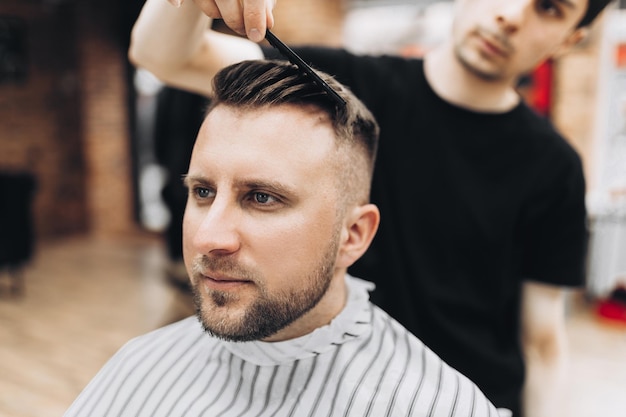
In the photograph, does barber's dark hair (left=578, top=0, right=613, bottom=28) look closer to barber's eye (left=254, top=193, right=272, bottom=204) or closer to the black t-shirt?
the black t-shirt

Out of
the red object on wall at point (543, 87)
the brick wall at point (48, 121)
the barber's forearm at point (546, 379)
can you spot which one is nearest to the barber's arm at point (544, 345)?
the barber's forearm at point (546, 379)

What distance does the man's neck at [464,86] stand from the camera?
1237mm

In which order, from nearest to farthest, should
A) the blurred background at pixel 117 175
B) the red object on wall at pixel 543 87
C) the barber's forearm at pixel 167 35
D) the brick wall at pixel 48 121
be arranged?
the barber's forearm at pixel 167 35
the blurred background at pixel 117 175
the red object on wall at pixel 543 87
the brick wall at pixel 48 121

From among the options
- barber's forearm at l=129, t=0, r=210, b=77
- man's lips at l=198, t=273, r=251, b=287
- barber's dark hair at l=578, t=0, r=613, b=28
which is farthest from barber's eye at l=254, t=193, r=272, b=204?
barber's dark hair at l=578, t=0, r=613, b=28

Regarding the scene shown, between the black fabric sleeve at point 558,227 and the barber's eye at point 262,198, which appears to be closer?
the barber's eye at point 262,198

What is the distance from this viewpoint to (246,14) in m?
0.74

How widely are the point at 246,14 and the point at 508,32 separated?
0.60 metres

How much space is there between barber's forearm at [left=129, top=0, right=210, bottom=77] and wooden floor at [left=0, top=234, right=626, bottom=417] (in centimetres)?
252

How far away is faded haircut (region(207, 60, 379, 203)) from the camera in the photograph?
2.88ft

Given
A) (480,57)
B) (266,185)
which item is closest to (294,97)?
(266,185)

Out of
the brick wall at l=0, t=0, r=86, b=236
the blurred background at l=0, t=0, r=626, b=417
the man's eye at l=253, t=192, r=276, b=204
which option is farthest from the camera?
the brick wall at l=0, t=0, r=86, b=236

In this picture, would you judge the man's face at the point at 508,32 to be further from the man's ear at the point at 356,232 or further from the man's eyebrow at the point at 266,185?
the man's eyebrow at the point at 266,185

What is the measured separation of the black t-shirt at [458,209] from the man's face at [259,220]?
0.43 meters

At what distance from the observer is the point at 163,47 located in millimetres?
1007
